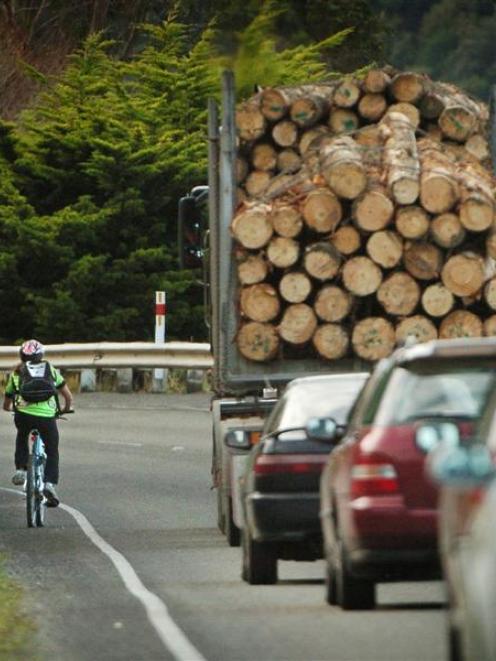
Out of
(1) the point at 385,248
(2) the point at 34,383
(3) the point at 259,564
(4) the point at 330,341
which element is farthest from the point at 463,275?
(2) the point at 34,383

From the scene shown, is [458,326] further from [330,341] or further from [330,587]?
[330,587]

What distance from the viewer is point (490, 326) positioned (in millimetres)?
20094

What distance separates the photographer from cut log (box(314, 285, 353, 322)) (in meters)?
20.1

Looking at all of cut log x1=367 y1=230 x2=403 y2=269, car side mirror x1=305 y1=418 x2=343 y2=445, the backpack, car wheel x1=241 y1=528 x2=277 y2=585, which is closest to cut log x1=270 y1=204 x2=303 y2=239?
cut log x1=367 y1=230 x2=403 y2=269

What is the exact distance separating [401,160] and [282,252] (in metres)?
1.08

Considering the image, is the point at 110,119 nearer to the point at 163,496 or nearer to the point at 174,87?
the point at 174,87

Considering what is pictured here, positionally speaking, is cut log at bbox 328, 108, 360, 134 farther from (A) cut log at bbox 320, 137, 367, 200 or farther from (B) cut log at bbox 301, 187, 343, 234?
(B) cut log at bbox 301, 187, 343, 234

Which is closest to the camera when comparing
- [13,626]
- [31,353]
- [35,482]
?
[13,626]

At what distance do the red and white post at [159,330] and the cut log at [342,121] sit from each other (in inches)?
705

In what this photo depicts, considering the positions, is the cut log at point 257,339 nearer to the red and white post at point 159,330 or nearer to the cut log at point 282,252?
the cut log at point 282,252

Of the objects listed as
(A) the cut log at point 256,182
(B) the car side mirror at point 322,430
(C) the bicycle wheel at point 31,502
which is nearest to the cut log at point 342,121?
(A) the cut log at point 256,182

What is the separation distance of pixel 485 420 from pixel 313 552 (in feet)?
18.9

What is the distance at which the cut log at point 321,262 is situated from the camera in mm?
19953

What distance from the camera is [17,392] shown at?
23453mm
